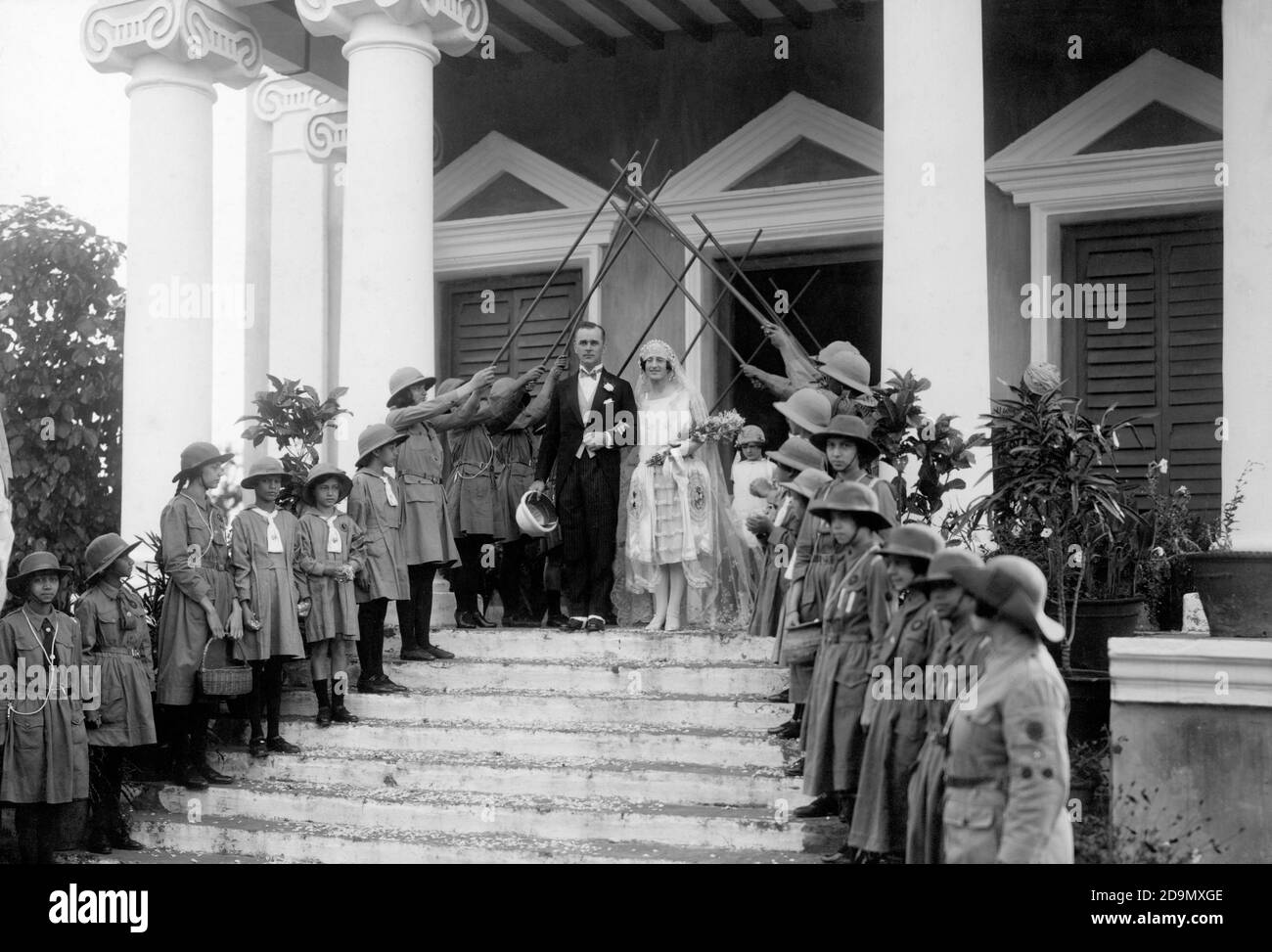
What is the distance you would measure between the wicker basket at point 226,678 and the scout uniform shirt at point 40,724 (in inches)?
30.2

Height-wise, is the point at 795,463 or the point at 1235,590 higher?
the point at 795,463

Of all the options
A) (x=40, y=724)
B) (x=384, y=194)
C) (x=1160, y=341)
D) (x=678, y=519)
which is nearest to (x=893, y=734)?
(x=678, y=519)

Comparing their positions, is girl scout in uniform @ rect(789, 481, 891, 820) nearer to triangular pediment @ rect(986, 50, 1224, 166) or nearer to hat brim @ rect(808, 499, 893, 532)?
hat brim @ rect(808, 499, 893, 532)

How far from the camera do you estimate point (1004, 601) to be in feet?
16.3

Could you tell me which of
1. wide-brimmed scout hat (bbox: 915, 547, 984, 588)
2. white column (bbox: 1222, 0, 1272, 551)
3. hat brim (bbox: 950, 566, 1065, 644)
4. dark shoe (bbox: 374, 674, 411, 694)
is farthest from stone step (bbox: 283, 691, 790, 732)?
hat brim (bbox: 950, 566, 1065, 644)

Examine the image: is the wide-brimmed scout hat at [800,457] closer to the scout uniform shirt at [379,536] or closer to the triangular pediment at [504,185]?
the scout uniform shirt at [379,536]

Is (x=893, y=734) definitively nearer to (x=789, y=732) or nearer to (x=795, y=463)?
(x=789, y=732)

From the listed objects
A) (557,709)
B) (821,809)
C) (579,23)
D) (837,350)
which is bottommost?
(821,809)

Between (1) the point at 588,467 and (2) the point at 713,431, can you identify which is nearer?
(2) the point at 713,431

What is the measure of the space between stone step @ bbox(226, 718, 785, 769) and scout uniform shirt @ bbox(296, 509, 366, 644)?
0.60 metres

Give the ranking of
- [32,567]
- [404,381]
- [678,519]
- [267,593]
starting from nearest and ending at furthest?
[32,567] < [267,593] < [678,519] < [404,381]

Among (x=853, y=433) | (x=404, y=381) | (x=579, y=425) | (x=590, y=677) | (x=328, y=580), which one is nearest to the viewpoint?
(x=853, y=433)

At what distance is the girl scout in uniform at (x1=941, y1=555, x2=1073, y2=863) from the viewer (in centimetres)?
483

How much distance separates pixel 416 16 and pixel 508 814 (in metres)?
5.81
